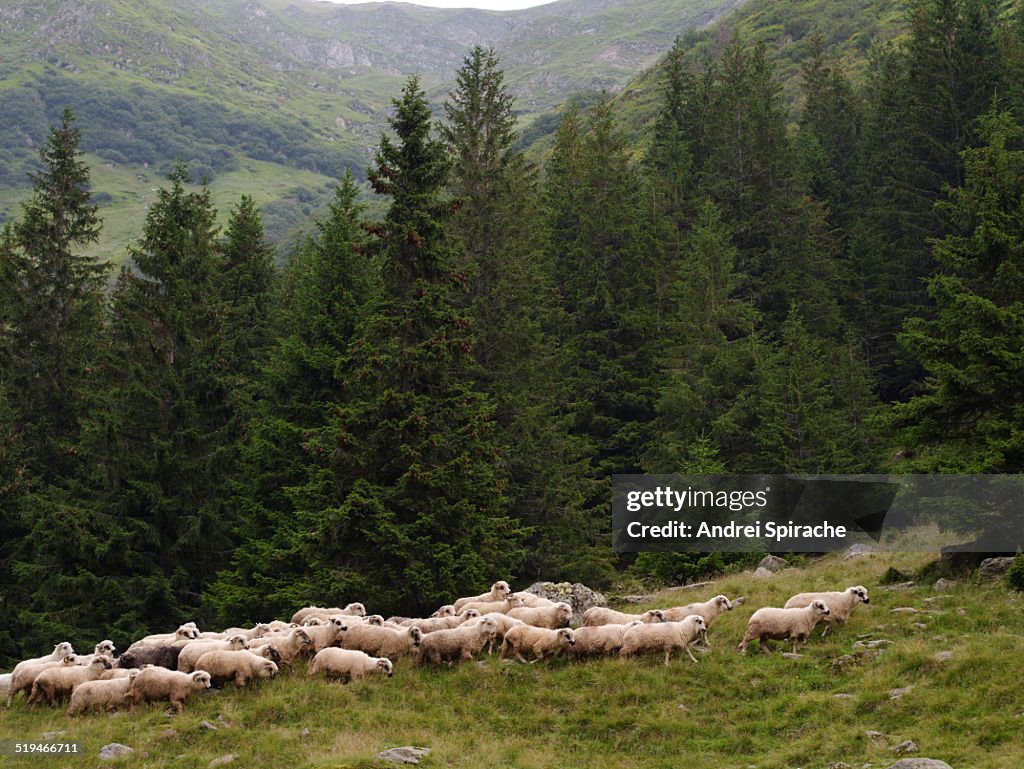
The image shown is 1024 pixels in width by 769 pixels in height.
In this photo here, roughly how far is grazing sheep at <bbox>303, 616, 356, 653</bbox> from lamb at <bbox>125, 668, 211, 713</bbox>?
7.18ft

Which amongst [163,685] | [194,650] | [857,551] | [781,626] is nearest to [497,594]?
[781,626]

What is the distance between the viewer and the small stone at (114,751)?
12.2 meters

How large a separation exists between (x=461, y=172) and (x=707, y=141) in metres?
24.0

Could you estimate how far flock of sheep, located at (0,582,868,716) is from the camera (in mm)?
14242

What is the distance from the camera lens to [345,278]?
30391 millimetres

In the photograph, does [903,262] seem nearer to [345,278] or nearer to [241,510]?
[345,278]

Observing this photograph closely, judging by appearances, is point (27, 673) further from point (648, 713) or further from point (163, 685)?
point (648, 713)

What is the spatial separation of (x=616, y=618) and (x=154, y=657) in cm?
880

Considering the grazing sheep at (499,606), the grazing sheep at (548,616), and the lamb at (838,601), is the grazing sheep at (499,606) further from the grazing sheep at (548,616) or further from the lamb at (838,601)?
the lamb at (838,601)

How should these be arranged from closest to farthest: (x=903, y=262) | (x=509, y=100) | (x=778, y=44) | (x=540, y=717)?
1. (x=540, y=717)
2. (x=509, y=100)
3. (x=903, y=262)
4. (x=778, y=44)

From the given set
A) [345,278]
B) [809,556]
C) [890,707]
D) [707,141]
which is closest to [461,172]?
[345,278]

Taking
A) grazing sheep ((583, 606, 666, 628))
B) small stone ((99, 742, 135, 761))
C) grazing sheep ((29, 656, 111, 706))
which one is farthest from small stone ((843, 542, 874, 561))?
grazing sheep ((29, 656, 111, 706))

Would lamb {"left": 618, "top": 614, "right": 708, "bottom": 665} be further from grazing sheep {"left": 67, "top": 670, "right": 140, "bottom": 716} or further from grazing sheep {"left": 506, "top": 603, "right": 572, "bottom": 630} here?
grazing sheep {"left": 67, "top": 670, "right": 140, "bottom": 716}

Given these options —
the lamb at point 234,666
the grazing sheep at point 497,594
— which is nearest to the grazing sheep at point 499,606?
the grazing sheep at point 497,594
